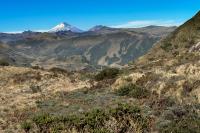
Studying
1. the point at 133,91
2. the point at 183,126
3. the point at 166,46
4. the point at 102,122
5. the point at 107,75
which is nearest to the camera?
the point at 183,126

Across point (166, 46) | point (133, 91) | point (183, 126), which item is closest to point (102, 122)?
point (183, 126)

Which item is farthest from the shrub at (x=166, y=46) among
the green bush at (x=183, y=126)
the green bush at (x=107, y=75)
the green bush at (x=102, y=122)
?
the green bush at (x=183, y=126)

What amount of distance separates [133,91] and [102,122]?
1085cm

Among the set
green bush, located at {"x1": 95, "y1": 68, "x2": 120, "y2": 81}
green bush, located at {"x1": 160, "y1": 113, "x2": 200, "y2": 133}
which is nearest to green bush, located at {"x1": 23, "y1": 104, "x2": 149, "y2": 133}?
green bush, located at {"x1": 160, "y1": 113, "x2": 200, "y2": 133}

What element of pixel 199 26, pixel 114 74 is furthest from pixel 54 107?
pixel 199 26

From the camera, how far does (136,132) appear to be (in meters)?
14.6

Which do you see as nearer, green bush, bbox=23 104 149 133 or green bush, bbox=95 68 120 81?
green bush, bbox=23 104 149 133

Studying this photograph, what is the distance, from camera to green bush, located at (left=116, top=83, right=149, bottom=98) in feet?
84.4

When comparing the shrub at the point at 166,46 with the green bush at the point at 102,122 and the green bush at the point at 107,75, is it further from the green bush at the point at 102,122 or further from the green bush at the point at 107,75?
the green bush at the point at 102,122

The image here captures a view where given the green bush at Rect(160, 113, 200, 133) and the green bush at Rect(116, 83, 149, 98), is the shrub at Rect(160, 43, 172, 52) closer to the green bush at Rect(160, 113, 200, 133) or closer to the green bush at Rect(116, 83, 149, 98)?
the green bush at Rect(116, 83, 149, 98)

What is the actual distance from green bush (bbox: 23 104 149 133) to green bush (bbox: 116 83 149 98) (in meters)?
8.79

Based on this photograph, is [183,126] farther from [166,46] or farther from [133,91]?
[166,46]

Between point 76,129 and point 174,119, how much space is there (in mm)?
3725

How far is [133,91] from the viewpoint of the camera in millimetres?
26391
